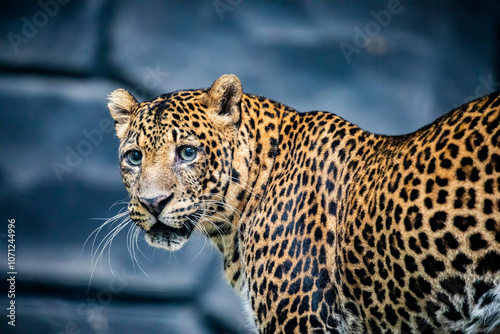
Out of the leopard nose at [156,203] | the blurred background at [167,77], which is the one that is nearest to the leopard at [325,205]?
the leopard nose at [156,203]

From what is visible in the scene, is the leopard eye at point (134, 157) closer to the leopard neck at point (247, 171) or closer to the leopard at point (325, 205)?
the leopard at point (325, 205)

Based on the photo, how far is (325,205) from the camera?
4.28 metres

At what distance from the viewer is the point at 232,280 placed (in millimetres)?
4773

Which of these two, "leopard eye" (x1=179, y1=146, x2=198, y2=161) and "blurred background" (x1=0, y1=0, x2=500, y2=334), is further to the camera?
"blurred background" (x1=0, y1=0, x2=500, y2=334)

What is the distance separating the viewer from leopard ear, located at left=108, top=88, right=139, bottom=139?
4934 millimetres

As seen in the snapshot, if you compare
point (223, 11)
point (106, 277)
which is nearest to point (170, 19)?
point (223, 11)

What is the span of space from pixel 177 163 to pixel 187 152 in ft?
0.39

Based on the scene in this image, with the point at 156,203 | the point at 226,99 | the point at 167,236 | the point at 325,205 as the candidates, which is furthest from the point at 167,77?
the point at 325,205

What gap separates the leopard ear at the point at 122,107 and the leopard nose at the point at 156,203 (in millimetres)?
865

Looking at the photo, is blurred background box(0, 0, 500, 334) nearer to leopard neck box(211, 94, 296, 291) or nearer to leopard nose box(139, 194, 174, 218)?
leopard neck box(211, 94, 296, 291)

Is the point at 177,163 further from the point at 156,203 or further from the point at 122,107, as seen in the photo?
the point at 122,107

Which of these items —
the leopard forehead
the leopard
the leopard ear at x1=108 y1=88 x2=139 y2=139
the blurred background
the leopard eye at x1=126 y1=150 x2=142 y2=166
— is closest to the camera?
the leopard

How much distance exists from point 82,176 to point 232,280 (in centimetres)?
379

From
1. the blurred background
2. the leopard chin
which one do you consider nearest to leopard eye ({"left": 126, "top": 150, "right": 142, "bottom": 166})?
the leopard chin
